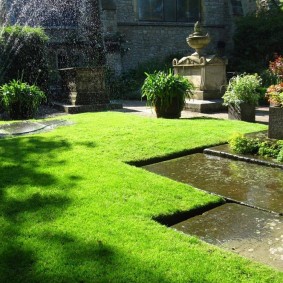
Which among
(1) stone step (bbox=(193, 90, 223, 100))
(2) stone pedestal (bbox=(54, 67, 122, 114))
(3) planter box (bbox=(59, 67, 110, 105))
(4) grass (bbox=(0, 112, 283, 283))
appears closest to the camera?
(4) grass (bbox=(0, 112, 283, 283))

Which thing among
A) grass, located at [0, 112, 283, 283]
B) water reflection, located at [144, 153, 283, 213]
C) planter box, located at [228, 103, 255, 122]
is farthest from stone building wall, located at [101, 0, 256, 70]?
water reflection, located at [144, 153, 283, 213]

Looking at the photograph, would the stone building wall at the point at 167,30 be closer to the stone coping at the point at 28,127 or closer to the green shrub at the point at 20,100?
the green shrub at the point at 20,100

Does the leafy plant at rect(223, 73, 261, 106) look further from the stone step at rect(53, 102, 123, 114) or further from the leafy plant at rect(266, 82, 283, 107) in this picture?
the stone step at rect(53, 102, 123, 114)

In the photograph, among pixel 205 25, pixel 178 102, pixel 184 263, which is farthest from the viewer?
pixel 205 25

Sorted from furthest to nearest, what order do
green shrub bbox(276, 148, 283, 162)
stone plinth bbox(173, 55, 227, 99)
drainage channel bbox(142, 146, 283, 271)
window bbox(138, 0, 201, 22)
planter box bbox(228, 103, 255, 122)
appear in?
window bbox(138, 0, 201, 22) < stone plinth bbox(173, 55, 227, 99) < planter box bbox(228, 103, 255, 122) < green shrub bbox(276, 148, 283, 162) < drainage channel bbox(142, 146, 283, 271)

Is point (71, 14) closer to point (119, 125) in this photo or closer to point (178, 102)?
point (178, 102)

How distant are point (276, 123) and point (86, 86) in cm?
709

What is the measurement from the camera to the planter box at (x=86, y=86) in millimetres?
12359

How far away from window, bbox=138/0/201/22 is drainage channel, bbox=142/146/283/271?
18.8 meters

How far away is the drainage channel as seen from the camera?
3.23 m

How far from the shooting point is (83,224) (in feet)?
11.1

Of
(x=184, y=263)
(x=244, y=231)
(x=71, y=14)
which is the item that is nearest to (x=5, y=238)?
(x=184, y=263)

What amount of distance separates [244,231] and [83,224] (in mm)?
1385

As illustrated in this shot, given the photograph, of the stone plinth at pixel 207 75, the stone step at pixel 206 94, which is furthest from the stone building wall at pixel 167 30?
the stone step at pixel 206 94
